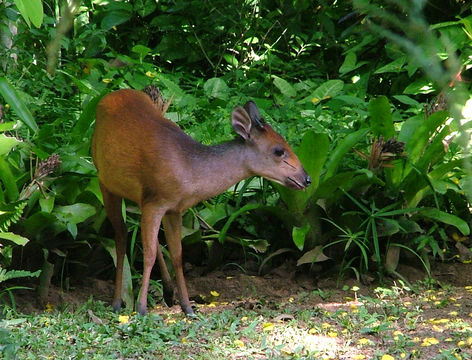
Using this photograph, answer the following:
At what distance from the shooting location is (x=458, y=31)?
6.15 m

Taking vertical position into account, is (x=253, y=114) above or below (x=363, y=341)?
above

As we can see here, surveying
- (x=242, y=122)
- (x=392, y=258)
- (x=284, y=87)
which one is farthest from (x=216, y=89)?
(x=242, y=122)

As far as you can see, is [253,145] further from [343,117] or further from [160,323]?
[343,117]

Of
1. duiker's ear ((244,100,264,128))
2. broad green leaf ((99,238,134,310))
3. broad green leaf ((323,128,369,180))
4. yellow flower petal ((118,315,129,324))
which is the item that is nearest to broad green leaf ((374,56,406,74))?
broad green leaf ((323,128,369,180))

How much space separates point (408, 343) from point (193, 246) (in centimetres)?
210

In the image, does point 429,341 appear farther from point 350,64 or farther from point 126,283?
point 350,64

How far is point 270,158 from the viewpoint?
426 centimetres

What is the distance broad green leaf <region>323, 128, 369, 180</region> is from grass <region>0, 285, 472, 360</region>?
100cm

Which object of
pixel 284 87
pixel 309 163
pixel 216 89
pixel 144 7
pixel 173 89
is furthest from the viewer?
pixel 144 7

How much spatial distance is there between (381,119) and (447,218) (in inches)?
33.5

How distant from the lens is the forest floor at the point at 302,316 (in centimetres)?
360

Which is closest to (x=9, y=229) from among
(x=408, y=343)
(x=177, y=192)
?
(x=177, y=192)

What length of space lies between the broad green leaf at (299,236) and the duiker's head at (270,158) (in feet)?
2.79

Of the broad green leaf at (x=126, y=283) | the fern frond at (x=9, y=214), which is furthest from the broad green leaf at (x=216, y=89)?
the fern frond at (x=9, y=214)
